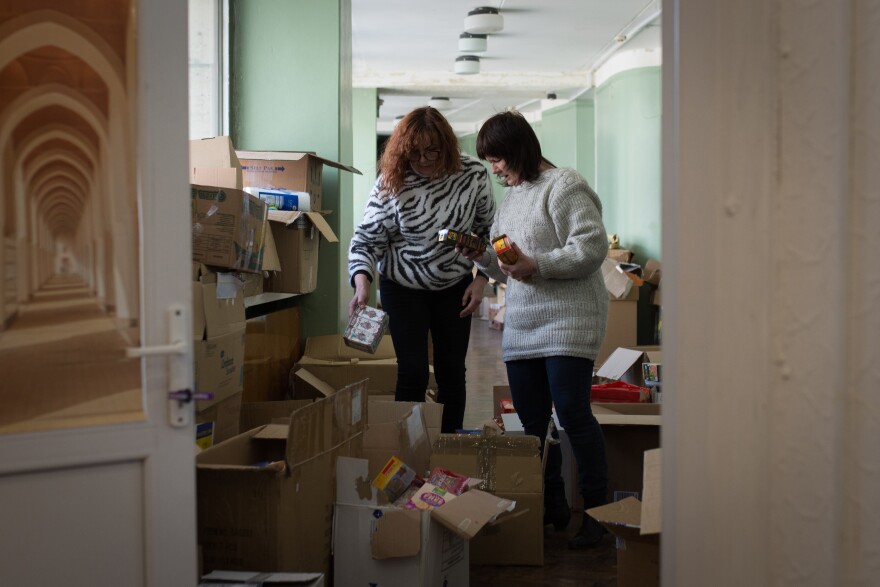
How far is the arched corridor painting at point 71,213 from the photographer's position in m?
1.41

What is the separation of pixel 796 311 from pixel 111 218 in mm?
1089

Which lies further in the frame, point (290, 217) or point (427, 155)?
point (290, 217)

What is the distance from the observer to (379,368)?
3.68m

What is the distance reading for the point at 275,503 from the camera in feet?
6.13

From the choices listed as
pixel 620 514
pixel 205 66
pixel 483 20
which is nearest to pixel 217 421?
pixel 620 514

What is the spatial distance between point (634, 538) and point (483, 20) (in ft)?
18.3

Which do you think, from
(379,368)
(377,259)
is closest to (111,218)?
(377,259)

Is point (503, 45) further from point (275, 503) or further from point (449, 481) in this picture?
point (275, 503)

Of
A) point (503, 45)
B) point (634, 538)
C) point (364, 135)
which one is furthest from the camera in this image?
point (364, 135)

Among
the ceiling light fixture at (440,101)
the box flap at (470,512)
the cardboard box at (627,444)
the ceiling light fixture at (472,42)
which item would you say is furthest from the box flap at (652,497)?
the ceiling light fixture at (440,101)

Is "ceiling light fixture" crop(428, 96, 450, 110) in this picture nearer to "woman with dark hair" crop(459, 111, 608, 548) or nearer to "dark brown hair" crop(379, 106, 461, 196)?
"dark brown hair" crop(379, 106, 461, 196)

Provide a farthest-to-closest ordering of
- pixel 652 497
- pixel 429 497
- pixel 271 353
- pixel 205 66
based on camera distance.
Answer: pixel 205 66 < pixel 271 353 < pixel 429 497 < pixel 652 497

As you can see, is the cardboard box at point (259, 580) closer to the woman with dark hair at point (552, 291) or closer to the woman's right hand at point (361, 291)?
the woman with dark hair at point (552, 291)

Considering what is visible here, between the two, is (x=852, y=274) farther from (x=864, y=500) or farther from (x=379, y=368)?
(x=379, y=368)
